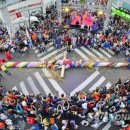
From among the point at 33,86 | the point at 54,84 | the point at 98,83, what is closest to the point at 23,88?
the point at 33,86

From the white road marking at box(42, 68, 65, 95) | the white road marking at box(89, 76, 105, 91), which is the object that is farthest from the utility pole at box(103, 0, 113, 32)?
the white road marking at box(42, 68, 65, 95)

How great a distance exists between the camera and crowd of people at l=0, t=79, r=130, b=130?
67.2ft

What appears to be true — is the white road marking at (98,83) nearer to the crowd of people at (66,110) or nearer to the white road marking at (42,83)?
the crowd of people at (66,110)

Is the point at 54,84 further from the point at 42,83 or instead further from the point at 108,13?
the point at 108,13

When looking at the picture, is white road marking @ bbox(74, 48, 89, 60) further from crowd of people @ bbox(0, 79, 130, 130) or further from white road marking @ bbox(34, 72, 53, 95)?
crowd of people @ bbox(0, 79, 130, 130)

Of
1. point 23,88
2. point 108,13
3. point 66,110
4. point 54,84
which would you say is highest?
point 108,13

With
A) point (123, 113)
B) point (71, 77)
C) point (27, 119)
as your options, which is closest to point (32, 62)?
point (71, 77)

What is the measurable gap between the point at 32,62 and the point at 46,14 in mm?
8557

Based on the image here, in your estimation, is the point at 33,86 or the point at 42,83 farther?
the point at 42,83

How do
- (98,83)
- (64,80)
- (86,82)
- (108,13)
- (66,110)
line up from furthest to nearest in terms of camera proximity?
(108,13), (64,80), (86,82), (98,83), (66,110)

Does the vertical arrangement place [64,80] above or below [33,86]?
above

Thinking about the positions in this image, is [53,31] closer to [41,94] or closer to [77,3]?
[77,3]

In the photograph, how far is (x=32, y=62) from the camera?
87.3 ft

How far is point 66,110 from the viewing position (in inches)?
818
